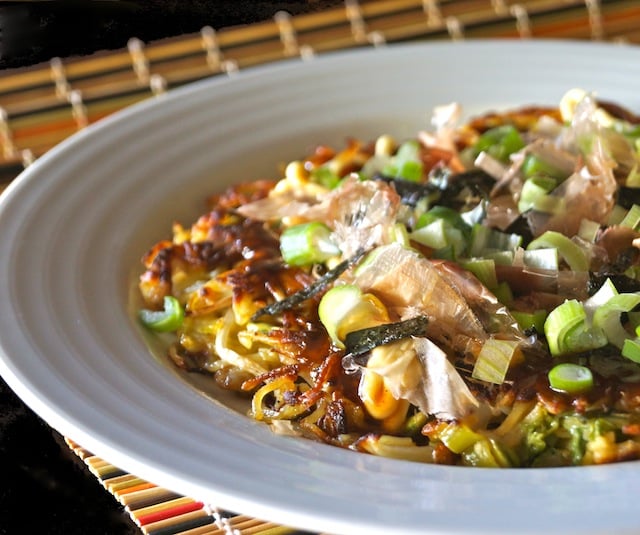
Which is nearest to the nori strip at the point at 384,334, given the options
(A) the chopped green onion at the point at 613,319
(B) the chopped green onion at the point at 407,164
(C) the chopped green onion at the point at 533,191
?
(A) the chopped green onion at the point at 613,319

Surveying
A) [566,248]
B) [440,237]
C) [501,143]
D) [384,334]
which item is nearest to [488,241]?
[440,237]

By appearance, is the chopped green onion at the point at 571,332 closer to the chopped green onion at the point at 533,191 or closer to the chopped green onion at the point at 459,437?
the chopped green onion at the point at 459,437

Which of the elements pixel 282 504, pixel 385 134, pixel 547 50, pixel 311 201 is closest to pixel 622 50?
pixel 547 50

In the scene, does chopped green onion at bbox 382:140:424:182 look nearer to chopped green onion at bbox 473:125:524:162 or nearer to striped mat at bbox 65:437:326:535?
chopped green onion at bbox 473:125:524:162

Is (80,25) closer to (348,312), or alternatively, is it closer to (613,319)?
(348,312)

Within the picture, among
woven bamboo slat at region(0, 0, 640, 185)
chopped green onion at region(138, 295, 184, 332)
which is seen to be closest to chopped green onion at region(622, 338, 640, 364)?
chopped green onion at region(138, 295, 184, 332)

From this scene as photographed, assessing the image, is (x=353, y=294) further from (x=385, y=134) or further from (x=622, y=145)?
(x=385, y=134)
